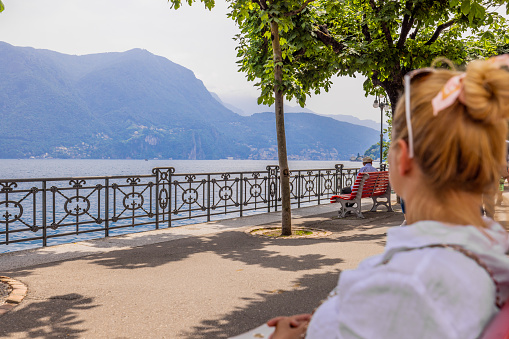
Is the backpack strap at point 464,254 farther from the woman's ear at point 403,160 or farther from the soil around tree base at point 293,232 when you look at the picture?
the soil around tree base at point 293,232

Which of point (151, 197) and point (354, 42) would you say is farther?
point (354, 42)

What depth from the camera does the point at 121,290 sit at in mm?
5316

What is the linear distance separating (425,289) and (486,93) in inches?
18.1

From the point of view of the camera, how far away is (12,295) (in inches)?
198

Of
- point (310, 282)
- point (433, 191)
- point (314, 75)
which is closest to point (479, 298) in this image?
point (433, 191)

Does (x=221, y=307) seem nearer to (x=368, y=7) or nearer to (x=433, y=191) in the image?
(x=433, y=191)

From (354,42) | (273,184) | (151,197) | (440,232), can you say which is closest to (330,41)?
(354,42)

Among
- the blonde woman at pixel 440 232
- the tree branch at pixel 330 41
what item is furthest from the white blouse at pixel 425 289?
the tree branch at pixel 330 41

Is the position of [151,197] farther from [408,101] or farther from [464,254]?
[464,254]

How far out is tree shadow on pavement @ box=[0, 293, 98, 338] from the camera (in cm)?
400

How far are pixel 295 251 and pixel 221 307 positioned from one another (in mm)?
3217

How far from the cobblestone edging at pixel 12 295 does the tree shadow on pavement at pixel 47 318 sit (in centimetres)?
7

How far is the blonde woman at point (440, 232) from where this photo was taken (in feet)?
3.15

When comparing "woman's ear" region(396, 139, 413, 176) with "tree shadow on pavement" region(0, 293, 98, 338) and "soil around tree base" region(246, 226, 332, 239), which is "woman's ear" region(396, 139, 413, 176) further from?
"soil around tree base" region(246, 226, 332, 239)
